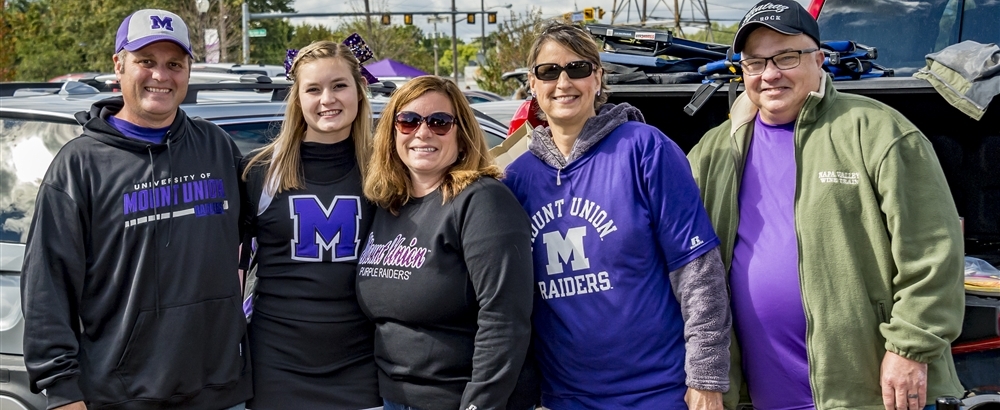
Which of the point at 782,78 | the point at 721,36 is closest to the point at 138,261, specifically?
the point at 782,78

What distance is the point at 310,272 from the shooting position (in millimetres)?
2938

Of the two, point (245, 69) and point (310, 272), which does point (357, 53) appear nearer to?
point (310, 272)

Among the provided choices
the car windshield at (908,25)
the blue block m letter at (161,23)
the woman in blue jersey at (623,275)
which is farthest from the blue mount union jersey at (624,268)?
the car windshield at (908,25)

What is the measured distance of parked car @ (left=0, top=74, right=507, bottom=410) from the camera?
10.5 feet

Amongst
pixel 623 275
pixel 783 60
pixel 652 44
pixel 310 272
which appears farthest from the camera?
pixel 652 44

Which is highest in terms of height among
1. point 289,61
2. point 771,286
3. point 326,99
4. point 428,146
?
point 289,61

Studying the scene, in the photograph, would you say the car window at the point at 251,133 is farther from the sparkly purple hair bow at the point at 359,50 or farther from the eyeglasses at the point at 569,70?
the eyeglasses at the point at 569,70

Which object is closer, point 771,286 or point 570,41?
point 771,286

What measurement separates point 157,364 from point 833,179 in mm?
2082

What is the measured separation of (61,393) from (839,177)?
2318 mm

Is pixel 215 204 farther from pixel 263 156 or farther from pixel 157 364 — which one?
pixel 157 364

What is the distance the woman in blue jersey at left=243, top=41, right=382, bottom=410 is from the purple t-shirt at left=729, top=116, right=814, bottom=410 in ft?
3.95

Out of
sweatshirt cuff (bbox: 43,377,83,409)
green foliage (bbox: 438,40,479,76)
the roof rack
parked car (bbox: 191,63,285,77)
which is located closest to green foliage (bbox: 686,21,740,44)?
the roof rack

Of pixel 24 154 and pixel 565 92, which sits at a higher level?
pixel 565 92
